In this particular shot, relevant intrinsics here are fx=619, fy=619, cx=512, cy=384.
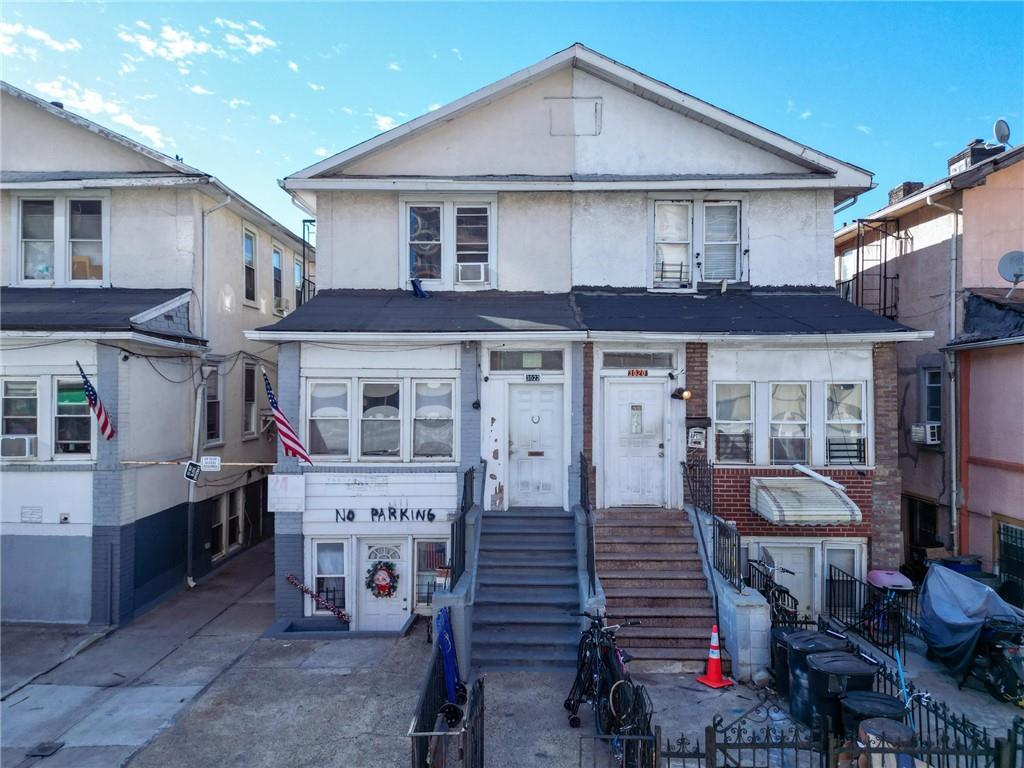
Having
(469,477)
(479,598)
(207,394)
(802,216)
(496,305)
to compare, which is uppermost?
→ (802,216)

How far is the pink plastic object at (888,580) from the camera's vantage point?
9.90 metres

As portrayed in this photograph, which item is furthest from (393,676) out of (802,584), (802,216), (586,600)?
(802,216)

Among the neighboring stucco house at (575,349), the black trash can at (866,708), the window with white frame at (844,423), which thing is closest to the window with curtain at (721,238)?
the neighboring stucco house at (575,349)

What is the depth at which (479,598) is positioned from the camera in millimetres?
9148

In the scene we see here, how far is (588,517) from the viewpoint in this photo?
9266mm

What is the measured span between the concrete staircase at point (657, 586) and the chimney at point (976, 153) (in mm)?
10666

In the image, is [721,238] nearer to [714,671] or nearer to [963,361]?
[963,361]

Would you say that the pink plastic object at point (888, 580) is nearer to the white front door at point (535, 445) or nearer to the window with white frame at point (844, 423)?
the window with white frame at point (844, 423)

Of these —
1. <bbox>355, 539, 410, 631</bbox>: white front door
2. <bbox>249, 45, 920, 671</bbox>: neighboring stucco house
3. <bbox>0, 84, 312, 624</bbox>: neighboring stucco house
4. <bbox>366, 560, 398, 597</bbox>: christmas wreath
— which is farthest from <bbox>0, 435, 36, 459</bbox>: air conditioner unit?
<bbox>366, 560, 398, 597</bbox>: christmas wreath

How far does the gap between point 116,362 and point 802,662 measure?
37.8ft

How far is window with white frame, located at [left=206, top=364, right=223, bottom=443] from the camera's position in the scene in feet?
46.4

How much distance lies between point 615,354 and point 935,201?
8177 mm

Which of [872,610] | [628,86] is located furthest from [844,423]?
[628,86]

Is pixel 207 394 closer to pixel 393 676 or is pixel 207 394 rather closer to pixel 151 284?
pixel 151 284
